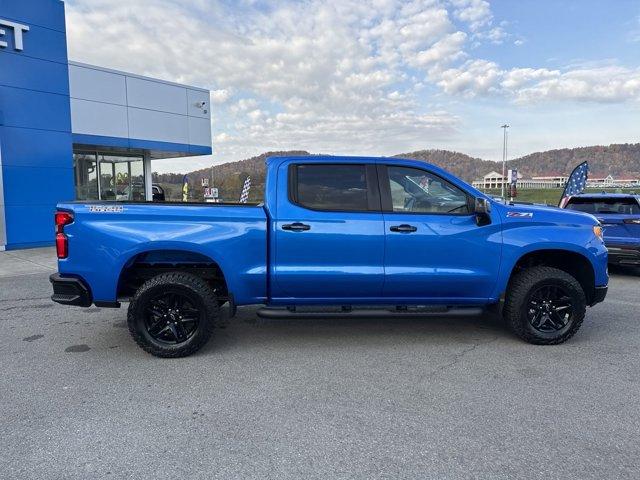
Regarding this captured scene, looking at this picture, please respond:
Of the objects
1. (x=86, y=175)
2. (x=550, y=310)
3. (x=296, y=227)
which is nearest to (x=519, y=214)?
(x=550, y=310)

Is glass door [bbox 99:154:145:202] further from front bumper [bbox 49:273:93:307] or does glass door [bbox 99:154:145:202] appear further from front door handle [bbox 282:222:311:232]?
front door handle [bbox 282:222:311:232]

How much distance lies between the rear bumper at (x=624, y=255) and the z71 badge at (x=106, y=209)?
8.53m

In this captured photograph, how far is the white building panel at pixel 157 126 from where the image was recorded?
1688cm

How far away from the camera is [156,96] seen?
57.2ft

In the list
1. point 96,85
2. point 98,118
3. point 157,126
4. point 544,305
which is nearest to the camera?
point 544,305

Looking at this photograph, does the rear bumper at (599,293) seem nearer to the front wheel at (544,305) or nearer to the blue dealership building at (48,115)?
the front wheel at (544,305)

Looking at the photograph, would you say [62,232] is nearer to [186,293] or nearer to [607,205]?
[186,293]

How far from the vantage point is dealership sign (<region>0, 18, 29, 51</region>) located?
480 inches

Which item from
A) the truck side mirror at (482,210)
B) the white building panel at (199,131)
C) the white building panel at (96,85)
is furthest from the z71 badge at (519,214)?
the white building panel at (199,131)

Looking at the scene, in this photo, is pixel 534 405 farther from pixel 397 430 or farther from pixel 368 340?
pixel 368 340

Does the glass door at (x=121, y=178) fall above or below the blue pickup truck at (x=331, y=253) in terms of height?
above

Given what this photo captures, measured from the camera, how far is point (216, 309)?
454 cm

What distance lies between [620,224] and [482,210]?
571cm

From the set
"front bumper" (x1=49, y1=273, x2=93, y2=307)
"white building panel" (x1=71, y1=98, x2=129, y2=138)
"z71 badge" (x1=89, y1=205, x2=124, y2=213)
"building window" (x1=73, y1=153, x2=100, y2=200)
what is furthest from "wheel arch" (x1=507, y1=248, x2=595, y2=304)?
"building window" (x1=73, y1=153, x2=100, y2=200)
